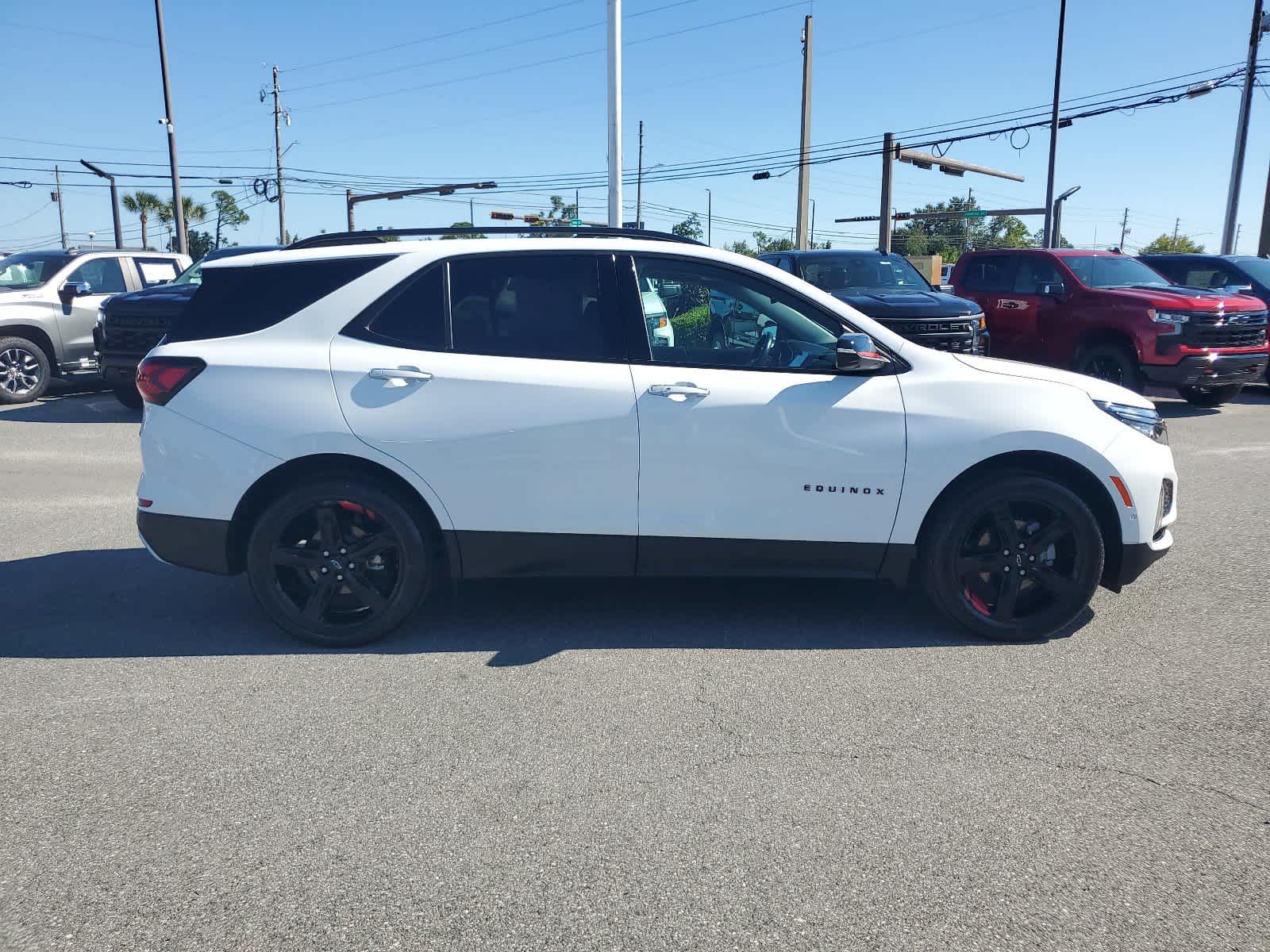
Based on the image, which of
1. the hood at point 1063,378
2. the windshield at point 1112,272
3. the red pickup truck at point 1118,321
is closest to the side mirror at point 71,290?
the red pickup truck at point 1118,321

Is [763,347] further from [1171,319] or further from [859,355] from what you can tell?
[1171,319]

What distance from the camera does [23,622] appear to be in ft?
16.1

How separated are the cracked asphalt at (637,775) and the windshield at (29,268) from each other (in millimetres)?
9622

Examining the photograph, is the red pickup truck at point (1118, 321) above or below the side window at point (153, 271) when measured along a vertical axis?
below

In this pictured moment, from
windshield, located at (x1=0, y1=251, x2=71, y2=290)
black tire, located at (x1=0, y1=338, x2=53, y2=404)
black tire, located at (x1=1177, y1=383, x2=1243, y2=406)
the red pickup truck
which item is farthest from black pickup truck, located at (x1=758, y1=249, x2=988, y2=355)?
black tire, located at (x1=0, y1=338, x2=53, y2=404)

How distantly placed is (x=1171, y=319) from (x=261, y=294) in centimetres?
1080

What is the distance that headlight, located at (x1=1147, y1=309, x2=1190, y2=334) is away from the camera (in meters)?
11.7

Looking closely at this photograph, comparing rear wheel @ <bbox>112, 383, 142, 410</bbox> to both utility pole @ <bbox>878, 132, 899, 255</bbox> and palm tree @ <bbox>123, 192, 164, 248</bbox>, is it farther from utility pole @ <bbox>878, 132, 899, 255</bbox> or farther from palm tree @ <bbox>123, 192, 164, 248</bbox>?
palm tree @ <bbox>123, 192, 164, 248</bbox>

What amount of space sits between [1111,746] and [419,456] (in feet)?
9.78

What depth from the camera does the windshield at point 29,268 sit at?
13.3 metres

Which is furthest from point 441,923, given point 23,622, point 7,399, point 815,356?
point 7,399

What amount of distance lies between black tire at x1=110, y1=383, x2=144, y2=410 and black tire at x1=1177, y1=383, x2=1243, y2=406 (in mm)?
13127

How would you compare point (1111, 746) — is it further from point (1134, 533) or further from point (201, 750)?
point (201, 750)

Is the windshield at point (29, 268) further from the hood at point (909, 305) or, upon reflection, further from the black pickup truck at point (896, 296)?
the hood at point (909, 305)
